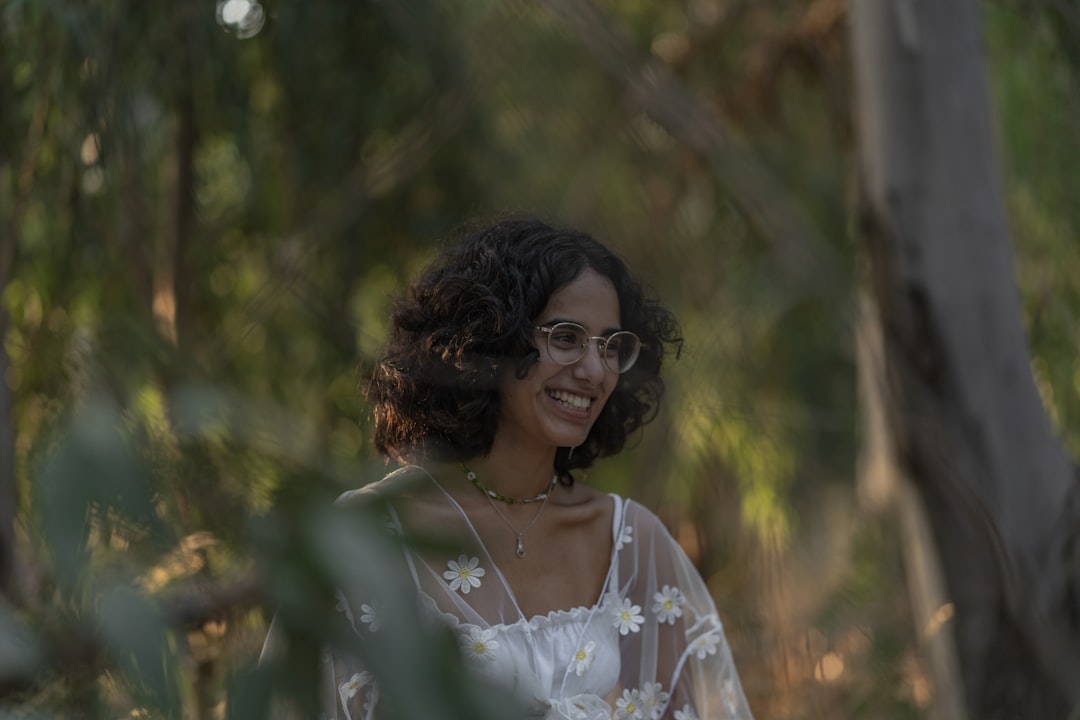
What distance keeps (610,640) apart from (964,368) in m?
0.97

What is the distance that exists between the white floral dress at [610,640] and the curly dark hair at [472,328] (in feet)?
0.37

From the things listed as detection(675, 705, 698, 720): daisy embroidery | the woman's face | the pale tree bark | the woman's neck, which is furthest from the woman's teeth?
the pale tree bark

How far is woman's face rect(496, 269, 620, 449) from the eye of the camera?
176 cm

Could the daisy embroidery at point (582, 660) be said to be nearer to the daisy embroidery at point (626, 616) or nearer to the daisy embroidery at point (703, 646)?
the daisy embroidery at point (626, 616)

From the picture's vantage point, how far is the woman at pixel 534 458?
5.81 ft

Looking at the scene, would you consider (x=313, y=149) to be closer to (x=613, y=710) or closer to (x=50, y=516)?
(x=613, y=710)

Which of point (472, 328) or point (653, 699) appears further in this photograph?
point (653, 699)

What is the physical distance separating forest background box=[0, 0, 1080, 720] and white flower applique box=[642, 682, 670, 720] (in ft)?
2.01

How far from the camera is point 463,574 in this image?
1802mm

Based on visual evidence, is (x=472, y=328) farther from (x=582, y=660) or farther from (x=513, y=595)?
(x=582, y=660)

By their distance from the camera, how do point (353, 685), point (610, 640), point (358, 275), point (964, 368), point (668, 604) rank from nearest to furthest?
point (353, 685)
point (610, 640)
point (668, 604)
point (964, 368)
point (358, 275)

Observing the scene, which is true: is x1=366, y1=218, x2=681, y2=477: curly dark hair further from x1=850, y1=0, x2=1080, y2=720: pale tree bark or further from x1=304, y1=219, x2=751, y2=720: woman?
x1=850, y1=0, x2=1080, y2=720: pale tree bark

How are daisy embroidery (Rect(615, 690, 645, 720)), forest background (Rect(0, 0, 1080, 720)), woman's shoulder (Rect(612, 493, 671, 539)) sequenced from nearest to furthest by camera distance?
forest background (Rect(0, 0, 1080, 720)) → daisy embroidery (Rect(615, 690, 645, 720)) → woman's shoulder (Rect(612, 493, 671, 539))

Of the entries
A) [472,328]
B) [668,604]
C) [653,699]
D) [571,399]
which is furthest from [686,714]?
[472,328]
